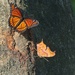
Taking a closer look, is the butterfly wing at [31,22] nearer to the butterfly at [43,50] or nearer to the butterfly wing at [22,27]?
the butterfly wing at [22,27]

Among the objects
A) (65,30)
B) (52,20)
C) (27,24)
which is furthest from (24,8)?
(65,30)

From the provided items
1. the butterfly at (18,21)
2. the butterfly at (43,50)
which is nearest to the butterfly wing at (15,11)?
the butterfly at (18,21)

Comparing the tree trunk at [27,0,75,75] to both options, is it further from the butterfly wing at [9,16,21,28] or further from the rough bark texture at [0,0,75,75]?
the butterfly wing at [9,16,21,28]

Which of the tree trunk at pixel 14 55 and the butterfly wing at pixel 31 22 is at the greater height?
the butterfly wing at pixel 31 22

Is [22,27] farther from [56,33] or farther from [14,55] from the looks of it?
[56,33]

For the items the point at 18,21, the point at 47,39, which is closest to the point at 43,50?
the point at 47,39

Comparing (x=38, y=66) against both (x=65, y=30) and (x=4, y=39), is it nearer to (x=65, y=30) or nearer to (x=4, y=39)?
(x=4, y=39)
